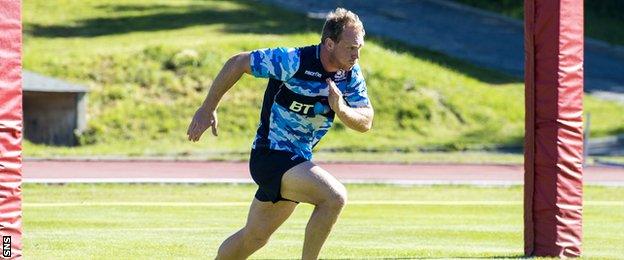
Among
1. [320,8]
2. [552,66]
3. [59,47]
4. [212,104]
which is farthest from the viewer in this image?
[320,8]

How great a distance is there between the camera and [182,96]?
110 feet

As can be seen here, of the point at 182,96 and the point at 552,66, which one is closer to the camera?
the point at 552,66

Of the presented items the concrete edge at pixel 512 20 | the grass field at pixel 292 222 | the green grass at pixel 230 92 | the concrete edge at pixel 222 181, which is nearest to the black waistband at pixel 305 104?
the grass field at pixel 292 222

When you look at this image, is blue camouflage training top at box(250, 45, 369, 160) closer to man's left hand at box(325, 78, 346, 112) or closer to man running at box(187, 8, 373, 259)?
man running at box(187, 8, 373, 259)

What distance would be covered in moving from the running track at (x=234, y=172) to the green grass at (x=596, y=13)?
1800 cm

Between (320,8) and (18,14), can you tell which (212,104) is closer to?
(18,14)

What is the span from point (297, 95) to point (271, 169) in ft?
1.68

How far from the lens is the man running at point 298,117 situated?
30.4ft

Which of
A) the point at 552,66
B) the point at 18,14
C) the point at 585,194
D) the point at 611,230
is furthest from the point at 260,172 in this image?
the point at 585,194

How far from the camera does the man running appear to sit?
9266 millimetres

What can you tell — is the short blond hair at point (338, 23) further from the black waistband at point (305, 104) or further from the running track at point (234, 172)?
the running track at point (234, 172)

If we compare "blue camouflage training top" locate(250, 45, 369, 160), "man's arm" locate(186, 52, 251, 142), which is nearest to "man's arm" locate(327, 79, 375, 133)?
"blue camouflage training top" locate(250, 45, 369, 160)

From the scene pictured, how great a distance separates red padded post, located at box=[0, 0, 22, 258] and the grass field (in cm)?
223

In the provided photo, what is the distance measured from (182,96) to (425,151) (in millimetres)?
6116
